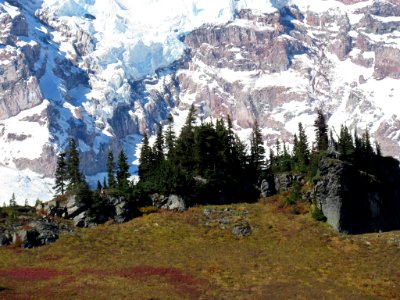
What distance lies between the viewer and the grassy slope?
56.7m

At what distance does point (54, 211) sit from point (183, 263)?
3511 cm

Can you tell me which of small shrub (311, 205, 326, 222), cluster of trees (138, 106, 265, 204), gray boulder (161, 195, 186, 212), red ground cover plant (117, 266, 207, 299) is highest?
cluster of trees (138, 106, 265, 204)

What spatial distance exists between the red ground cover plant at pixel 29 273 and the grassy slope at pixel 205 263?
110 millimetres

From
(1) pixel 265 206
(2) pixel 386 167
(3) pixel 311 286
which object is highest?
(2) pixel 386 167

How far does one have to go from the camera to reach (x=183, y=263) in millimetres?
66188

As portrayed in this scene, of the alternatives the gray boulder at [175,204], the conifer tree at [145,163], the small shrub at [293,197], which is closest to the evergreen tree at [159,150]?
the conifer tree at [145,163]

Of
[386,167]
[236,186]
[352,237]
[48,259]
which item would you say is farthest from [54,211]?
[386,167]

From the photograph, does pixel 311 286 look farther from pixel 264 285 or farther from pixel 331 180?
pixel 331 180

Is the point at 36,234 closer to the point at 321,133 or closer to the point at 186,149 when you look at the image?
the point at 186,149

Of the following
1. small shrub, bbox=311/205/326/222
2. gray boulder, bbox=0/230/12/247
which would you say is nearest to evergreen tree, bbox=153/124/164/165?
gray boulder, bbox=0/230/12/247

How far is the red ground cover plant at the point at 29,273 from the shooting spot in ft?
205

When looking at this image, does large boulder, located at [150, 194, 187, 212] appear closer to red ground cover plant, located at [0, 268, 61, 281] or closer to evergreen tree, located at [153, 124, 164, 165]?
evergreen tree, located at [153, 124, 164, 165]

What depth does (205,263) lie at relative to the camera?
6600 cm

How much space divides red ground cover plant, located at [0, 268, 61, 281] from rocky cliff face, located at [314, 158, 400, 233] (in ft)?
127
